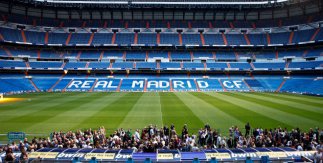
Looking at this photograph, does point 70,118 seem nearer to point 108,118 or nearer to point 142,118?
point 108,118

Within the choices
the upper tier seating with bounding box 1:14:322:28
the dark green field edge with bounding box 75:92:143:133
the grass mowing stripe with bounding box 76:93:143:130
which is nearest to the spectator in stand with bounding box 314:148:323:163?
the dark green field edge with bounding box 75:92:143:133

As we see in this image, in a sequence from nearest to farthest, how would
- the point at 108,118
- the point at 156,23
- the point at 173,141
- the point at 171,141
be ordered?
1. the point at 173,141
2. the point at 171,141
3. the point at 108,118
4. the point at 156,23

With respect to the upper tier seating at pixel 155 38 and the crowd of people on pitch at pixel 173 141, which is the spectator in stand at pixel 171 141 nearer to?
the crowd of people on pitch at pixel 173 141

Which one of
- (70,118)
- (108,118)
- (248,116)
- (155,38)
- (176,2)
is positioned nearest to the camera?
(70,118)

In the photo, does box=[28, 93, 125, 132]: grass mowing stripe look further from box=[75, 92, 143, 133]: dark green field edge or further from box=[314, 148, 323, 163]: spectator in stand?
box=[314, 148, 323, 163]: spectator in stand

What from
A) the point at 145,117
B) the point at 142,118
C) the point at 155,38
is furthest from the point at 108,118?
the point at 155,38

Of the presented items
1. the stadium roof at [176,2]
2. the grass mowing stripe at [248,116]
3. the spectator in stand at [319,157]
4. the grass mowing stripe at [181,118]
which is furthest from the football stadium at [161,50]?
the spectator in stand at [319,157]

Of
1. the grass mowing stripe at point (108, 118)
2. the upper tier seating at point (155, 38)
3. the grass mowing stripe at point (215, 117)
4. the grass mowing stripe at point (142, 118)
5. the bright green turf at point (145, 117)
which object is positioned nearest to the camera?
the bright green turf at point (145, 117)

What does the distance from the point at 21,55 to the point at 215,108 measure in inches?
2172

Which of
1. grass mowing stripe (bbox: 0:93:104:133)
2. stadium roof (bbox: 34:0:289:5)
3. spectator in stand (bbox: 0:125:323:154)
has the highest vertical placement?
stadium roof (bbox: 34:0:289:5)

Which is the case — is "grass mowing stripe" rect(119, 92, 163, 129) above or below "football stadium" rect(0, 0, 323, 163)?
below

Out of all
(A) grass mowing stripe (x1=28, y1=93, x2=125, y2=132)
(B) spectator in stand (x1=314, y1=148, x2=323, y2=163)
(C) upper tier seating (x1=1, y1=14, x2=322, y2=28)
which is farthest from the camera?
(C) upper tier seating (x1=1, y1=14, x2=322, y2=28)

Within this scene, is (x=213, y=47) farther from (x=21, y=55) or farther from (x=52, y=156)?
(x=52, y=156)

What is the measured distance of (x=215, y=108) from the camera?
32.2 meters
